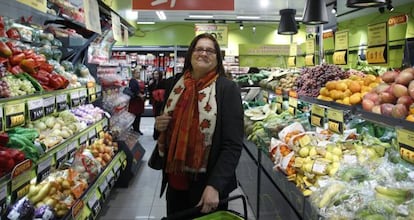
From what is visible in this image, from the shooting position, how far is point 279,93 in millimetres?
4418

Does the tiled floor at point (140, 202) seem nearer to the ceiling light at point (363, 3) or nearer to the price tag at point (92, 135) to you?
the price tag at point (92, 135)

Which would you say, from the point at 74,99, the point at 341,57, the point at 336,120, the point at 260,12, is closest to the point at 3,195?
the point at 74,99

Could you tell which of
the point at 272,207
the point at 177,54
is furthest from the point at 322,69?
the point at 177,54

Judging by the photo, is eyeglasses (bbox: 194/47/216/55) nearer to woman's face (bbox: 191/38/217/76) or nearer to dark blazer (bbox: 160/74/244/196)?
woman's face (bbox: 191/38/217/76)

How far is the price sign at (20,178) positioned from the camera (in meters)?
2.08

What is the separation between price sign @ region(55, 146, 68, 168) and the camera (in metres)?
2.92

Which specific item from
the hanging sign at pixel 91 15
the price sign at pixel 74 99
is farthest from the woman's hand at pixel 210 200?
the hanging sign at pixel 91 15

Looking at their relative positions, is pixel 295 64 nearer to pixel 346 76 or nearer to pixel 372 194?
pixel 346 76

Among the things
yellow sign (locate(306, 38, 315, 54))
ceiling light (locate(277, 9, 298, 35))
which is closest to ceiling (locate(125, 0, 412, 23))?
ceiling light (locate(277, 9, 298, 35))

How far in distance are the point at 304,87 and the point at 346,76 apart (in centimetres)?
37

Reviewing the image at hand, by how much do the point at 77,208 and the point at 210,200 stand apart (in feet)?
4.67

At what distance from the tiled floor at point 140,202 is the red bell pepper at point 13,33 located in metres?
2.14

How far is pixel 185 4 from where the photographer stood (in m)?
5.11

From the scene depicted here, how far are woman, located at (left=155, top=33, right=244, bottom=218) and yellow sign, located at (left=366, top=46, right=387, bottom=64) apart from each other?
2.38m
